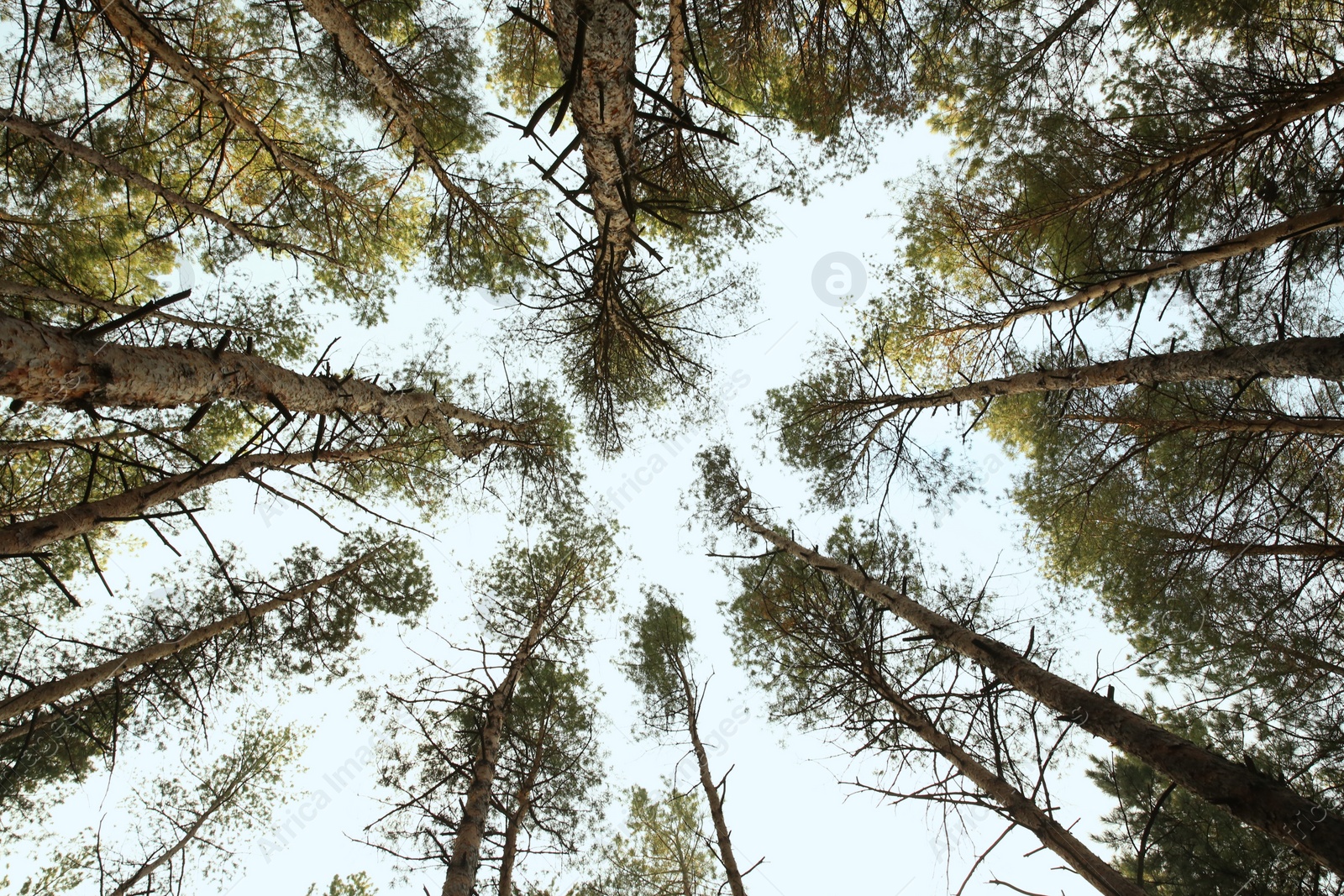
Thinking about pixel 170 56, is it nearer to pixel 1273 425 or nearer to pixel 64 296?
pixel 64 296

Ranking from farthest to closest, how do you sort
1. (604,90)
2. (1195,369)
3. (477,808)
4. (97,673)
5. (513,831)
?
(513,831) → (477,808) → (97,673) → (1195,369) → (604,90)

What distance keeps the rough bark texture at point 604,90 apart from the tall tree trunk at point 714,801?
5435 mm

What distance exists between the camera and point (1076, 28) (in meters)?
5.31

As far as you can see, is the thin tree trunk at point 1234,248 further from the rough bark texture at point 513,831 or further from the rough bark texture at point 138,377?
the rough bark texture at point 513,831

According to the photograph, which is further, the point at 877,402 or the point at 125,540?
the point at 125,540

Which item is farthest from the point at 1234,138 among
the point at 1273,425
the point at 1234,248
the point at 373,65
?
the point at 373,65

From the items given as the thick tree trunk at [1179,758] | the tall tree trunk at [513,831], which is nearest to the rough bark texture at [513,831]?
the tall tree trunk at [513,831]

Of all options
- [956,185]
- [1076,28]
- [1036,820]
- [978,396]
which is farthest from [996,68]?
[1036,820]

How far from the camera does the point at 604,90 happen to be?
2.26 meters

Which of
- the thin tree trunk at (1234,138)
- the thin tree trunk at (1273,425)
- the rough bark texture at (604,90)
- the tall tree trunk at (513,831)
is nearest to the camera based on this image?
the rough bark texture at (604,90)

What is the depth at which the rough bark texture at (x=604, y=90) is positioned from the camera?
208 cm

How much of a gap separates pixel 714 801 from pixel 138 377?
596cm

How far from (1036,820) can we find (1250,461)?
425 cm

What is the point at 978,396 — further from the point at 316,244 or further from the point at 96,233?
the point at 96,233
